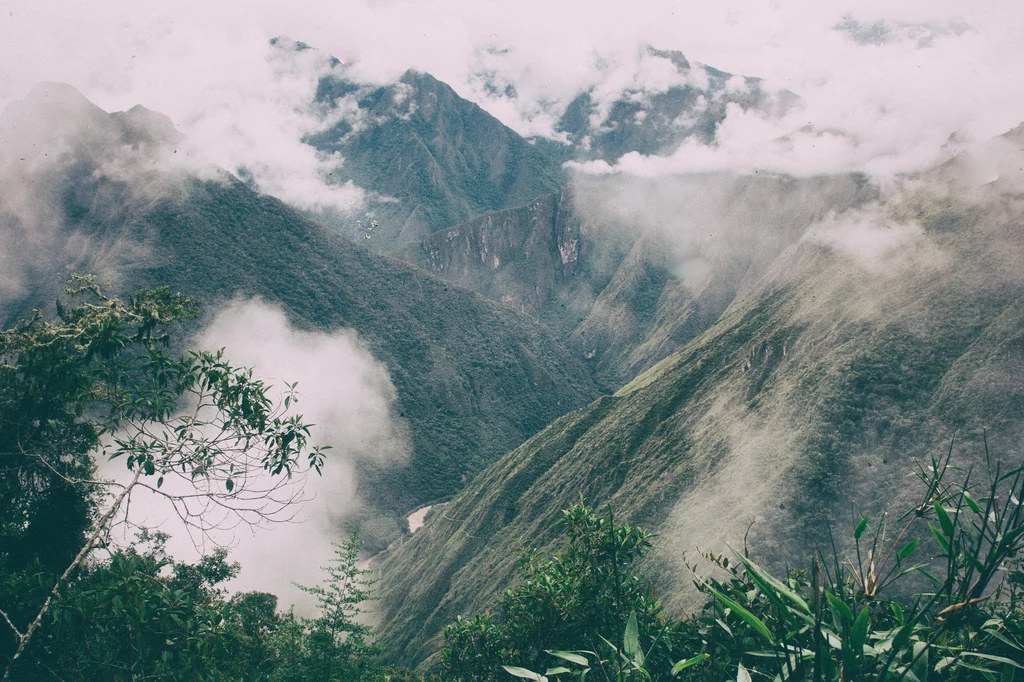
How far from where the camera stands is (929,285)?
226ft

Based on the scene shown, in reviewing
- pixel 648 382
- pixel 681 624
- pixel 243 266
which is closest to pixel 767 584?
pixel 681 624

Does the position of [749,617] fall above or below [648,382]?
below

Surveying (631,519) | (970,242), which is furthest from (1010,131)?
(631,519)

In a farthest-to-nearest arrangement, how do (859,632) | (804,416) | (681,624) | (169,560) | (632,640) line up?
(804,416), (169,560), (681,624), (632,640), (859,632)

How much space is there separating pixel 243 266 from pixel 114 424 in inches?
6446

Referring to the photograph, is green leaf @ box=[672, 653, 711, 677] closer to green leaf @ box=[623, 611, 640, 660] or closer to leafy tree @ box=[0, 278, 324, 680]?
green leaf @ box=[623, 611, 640, 660]

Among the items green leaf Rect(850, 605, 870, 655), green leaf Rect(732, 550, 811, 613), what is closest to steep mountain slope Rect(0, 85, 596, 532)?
green leaf Rect(732, 550, 811, 613)

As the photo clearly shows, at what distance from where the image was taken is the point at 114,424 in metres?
12.1

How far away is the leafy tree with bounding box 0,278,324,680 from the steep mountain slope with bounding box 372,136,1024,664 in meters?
26.2

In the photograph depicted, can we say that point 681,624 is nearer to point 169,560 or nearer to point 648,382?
point 169,560

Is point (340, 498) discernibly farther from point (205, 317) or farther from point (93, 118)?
point (93, 118)

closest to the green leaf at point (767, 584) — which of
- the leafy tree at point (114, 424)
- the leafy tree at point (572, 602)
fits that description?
the leafy tree at point (114, 424)

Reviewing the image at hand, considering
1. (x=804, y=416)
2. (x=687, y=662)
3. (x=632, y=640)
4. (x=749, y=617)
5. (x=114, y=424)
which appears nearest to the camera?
(x=749, y=617)

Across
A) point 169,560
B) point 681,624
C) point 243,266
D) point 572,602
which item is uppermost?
point 243,266
